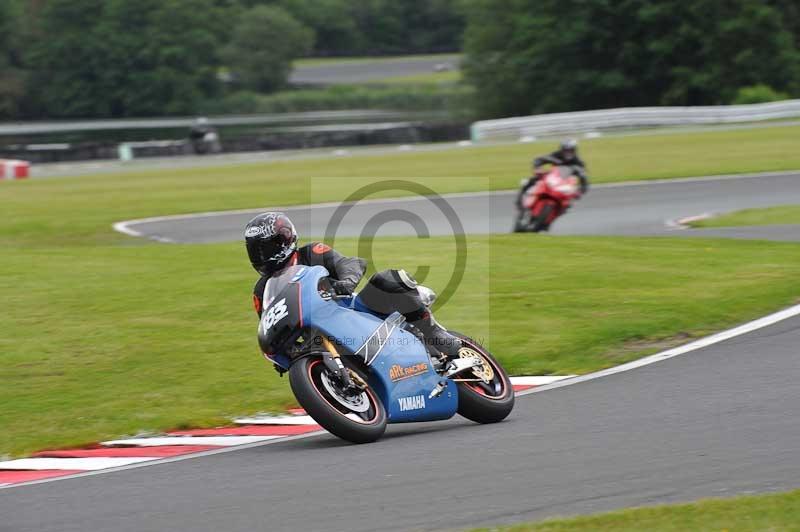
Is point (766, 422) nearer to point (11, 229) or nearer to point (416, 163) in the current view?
point (11, 229)

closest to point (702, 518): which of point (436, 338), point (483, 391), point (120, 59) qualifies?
point (483, 391)

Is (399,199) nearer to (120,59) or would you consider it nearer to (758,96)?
(758,96)

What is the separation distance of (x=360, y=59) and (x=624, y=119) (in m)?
54.0

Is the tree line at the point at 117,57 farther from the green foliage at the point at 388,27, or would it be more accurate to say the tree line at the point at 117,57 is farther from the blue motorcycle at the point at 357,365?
the blue motorcycle at the point at 357,365

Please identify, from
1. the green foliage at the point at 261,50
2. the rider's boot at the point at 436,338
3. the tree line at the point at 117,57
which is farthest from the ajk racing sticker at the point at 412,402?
the green foliage at the point at 261,50

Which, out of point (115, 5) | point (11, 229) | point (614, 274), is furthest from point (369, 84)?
point (614, 274)

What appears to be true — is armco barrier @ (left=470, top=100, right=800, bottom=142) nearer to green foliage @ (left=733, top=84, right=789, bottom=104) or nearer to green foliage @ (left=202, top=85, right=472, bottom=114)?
green foliage @ (left=733, top=84, right=789, bottom=104)

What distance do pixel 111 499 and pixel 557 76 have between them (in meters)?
51.0

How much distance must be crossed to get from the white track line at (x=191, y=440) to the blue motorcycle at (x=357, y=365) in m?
0.62

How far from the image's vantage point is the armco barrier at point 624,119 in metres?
35.7

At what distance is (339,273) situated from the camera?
6.76 meters

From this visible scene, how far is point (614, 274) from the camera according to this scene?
1147cm

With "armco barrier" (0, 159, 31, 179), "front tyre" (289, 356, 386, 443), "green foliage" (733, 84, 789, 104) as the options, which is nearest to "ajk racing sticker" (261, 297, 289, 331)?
"front tyre" (289, 356, 386, 443)

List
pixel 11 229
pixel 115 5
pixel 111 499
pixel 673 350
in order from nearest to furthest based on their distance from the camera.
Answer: pixel 111 499
pixel 673 350
pixel 11 229
pixel 115 5
